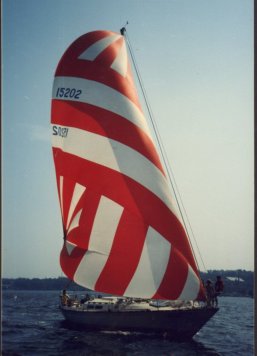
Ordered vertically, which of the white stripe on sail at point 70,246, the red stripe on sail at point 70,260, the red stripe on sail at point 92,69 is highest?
the red stripe on sail at point 92,69

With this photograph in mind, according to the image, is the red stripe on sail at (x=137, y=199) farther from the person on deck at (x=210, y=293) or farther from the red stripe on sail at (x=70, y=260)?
the red stripe on sail at (x=70, y=260)

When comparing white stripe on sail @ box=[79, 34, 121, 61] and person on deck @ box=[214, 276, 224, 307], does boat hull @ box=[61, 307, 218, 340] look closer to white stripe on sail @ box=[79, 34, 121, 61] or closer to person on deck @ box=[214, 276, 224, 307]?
person on deck @ box=[214, 276, 224, 307]

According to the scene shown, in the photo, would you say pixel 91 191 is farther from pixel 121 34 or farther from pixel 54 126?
pixel 121 34

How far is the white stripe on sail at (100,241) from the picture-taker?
11734 millimetres

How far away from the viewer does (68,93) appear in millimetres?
12695

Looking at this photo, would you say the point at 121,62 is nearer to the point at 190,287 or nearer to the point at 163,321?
the point at 190,287

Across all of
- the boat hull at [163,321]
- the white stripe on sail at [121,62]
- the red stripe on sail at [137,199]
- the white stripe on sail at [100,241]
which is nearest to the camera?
the red stripe on sail at [137,199]

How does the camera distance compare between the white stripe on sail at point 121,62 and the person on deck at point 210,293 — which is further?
the white stripe on sail at point 121,62

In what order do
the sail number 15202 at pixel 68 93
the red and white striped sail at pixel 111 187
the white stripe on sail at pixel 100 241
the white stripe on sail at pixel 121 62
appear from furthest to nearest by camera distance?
the white stripe on sail at pixel 121 62 < the sail number 15202 at pixel 68 93 < the white stripe on sail at pixel 100 241 < the red and white striped sail at pixel 111 187

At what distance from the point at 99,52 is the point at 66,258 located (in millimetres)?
7656

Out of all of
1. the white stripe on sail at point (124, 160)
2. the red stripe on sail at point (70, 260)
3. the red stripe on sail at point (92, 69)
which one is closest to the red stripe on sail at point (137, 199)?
the white stripe on sail at point (124, 160)

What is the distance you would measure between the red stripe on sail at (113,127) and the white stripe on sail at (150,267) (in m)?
2.48

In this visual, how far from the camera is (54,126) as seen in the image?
42.8ft

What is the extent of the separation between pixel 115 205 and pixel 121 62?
5.48 m
